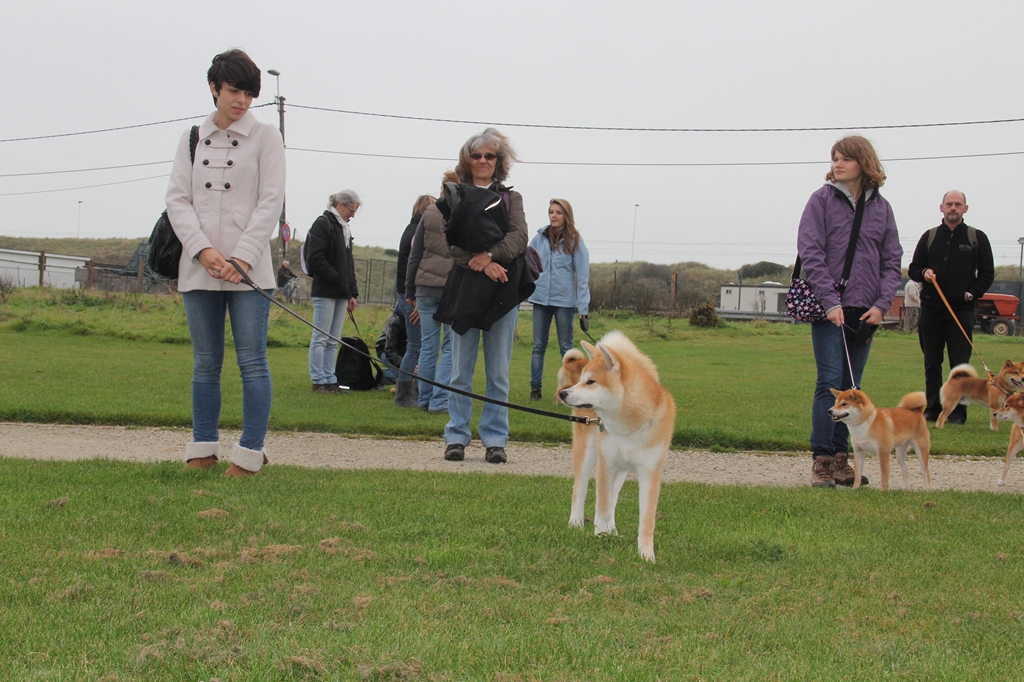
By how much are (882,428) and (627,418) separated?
3.29 m

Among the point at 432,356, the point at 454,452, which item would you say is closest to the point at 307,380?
the point at 432,356

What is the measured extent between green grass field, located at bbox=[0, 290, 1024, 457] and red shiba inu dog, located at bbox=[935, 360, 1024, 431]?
0.31 m

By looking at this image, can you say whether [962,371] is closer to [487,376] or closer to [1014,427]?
[1014,427]

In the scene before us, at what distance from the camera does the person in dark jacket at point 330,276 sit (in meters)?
10.8

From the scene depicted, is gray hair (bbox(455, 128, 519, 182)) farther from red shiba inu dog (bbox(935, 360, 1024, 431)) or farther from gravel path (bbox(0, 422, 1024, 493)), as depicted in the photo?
red shiba inu dog (bbox(935, 360, 1024, 431))

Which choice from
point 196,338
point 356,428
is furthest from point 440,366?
point 196,338

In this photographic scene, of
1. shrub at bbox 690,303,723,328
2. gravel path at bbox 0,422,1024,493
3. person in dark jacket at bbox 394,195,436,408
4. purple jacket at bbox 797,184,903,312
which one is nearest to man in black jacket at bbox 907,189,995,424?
gravel path at bbox 0,422,1024,493

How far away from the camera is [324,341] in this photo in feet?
36.1

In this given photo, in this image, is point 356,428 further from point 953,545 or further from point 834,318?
point 953,545

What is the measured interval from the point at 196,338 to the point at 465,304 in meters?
1.94

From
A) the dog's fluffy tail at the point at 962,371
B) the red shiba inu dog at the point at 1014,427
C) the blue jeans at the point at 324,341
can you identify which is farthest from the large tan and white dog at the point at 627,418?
the blue jeans at the point at 324,341

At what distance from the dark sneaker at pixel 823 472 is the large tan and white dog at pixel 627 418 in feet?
8.82

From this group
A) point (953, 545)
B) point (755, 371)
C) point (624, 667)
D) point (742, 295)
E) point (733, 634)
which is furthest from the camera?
point (742, 295)

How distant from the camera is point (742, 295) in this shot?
5062 centimetres
